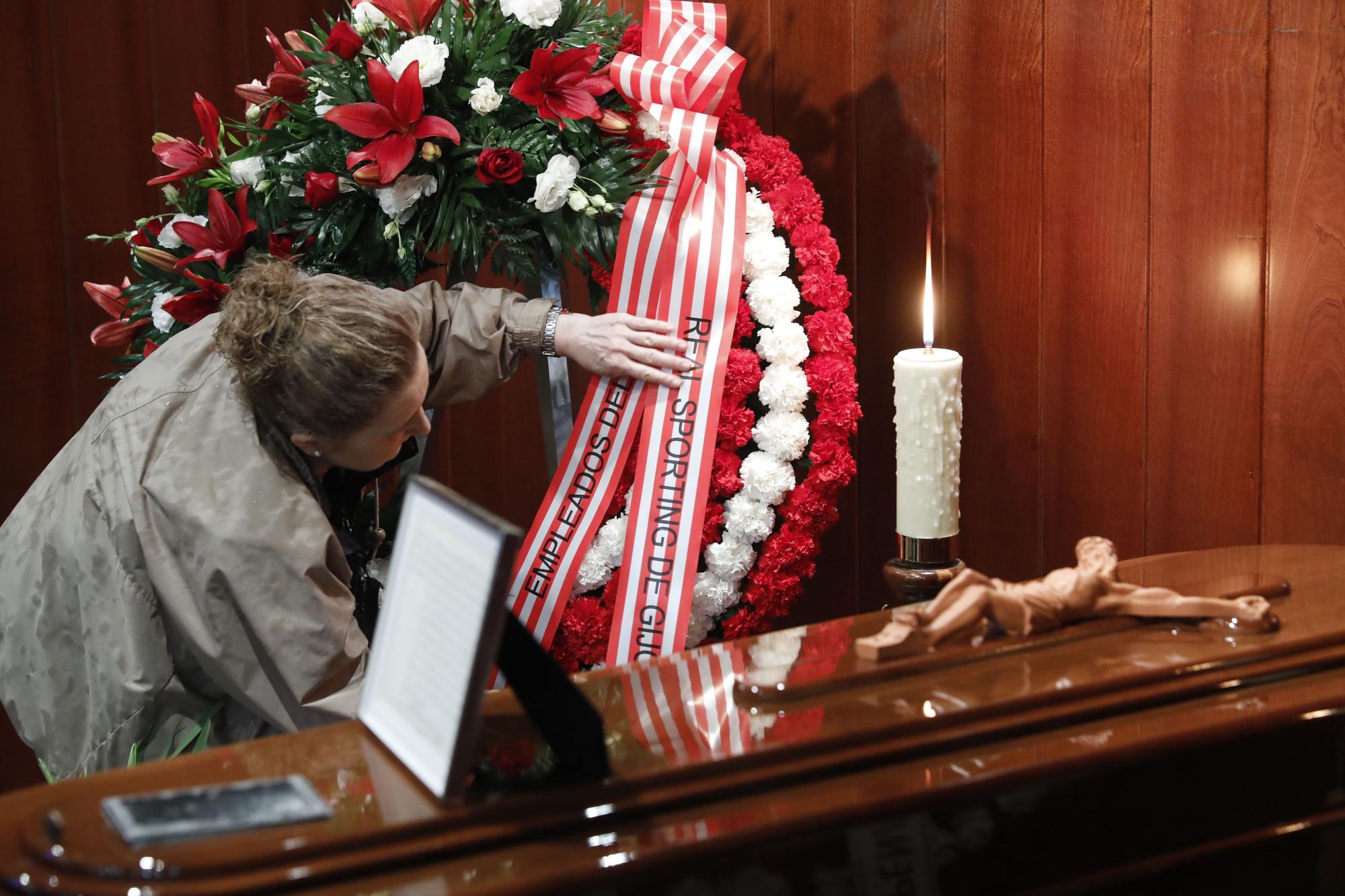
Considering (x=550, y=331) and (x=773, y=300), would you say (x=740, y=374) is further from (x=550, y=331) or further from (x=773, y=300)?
(x=550, y=331)

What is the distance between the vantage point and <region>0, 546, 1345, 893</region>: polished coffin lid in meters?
0.70

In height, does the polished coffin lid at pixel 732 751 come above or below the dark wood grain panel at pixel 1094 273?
below

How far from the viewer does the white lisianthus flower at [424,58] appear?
176 centimetres

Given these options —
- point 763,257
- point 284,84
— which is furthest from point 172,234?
point 763,257

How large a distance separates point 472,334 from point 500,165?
229 millimetres

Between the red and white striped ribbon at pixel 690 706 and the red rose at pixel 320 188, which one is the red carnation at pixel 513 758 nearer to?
the red and white striped ribbon at pixel 690 706

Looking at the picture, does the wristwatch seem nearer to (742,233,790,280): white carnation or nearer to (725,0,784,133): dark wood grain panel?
(742,233,790,280): white carnation

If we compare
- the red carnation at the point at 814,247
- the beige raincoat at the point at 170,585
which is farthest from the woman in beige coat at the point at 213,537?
the red carnation at the point at 814,247

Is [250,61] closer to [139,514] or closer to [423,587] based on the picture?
[139,514]

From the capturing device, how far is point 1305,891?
2.88 feet

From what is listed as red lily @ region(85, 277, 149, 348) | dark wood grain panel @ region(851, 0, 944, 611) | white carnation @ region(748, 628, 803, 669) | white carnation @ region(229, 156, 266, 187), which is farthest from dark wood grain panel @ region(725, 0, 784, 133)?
white carnation @ region(748, 628, 803, 669)

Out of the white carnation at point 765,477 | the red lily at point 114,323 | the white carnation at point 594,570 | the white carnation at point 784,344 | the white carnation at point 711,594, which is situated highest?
the red lily at point 114,323

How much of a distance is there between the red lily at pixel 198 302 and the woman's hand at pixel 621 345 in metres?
0.48

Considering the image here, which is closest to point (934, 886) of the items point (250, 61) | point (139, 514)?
point (139, 514)
